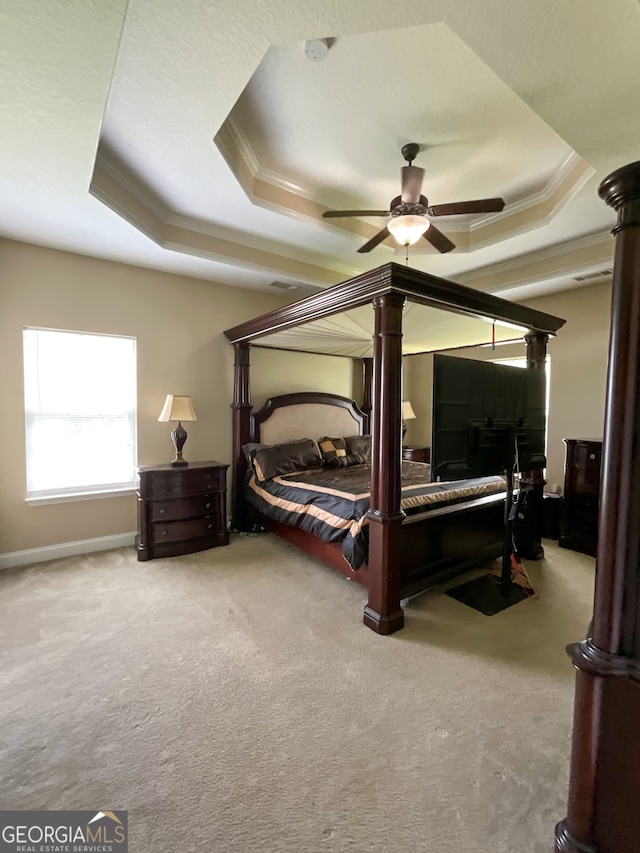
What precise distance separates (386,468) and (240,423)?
7.57ft

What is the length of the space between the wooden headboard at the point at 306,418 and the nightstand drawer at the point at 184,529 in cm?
109

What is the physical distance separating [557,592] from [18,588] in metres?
4.04

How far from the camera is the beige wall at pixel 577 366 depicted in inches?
154

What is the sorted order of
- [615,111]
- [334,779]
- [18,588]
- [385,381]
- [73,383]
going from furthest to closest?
[73,383] < [18,588] < [385,381] < [615,111] < [334,779]

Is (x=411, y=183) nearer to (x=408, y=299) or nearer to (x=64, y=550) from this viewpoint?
(x=408, y=299)

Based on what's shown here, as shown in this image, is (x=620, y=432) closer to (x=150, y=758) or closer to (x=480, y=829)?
(x=480, y=829)

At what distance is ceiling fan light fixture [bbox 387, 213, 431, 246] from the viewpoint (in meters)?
2.48

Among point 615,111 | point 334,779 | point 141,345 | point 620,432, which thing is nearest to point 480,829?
point 334,779

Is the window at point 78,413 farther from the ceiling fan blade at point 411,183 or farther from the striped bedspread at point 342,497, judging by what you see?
the ceiling fan blade at point 411,183

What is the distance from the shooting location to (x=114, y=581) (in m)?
3.00

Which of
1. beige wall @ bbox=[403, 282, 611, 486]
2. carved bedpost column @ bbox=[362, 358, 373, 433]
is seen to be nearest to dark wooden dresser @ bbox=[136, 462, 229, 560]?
carved bedpost column @ bbox=[362, 358, 373, 433]

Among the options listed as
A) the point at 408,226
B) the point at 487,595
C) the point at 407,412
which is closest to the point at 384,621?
the point at 487,595

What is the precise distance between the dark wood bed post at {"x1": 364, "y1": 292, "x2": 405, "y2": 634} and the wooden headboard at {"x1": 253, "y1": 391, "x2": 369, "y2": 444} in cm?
222

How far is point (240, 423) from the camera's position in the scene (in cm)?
425
